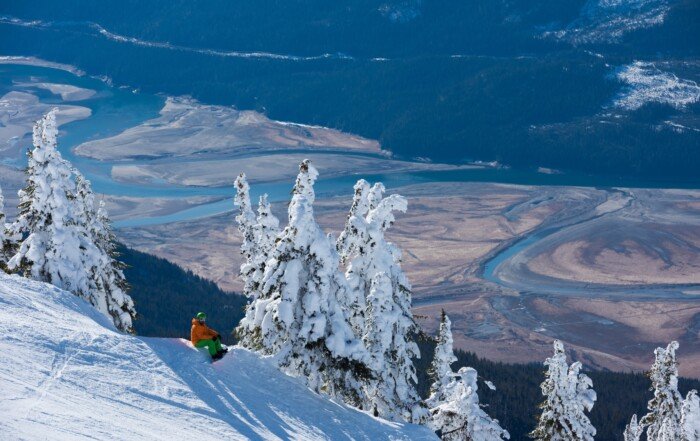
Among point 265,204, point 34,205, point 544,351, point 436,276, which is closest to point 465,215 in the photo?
point 436,276

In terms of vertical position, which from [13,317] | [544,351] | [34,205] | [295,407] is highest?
[34,205]

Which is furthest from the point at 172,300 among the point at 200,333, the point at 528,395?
the point at 200,333

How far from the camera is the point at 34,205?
108 feet

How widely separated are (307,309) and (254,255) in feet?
49.0

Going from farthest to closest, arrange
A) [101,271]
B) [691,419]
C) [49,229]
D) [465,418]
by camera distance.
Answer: [691,419]
[101,271]
[465,418]
[49,229]

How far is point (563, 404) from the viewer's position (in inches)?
1409

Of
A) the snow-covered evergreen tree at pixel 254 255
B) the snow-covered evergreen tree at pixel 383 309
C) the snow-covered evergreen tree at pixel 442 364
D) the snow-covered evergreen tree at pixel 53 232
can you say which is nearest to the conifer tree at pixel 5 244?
the snow-covered evergreen tree at pixel 53 232

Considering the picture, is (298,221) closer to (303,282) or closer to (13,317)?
(303,282)

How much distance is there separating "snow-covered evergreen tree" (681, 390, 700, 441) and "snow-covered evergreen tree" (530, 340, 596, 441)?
4.16 metres

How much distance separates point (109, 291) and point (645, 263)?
10572cm

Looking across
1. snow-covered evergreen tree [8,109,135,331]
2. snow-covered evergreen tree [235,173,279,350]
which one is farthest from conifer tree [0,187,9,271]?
snow-covered evergreen tree [235,173,279,350]

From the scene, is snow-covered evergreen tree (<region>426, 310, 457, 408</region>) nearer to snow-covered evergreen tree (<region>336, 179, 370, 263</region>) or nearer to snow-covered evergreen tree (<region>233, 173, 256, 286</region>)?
snow-covered evergreen tree (<region>336, 179, 370, 263</region>)

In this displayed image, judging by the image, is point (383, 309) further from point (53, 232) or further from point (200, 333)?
point (53, 232)

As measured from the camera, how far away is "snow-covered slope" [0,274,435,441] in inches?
872
